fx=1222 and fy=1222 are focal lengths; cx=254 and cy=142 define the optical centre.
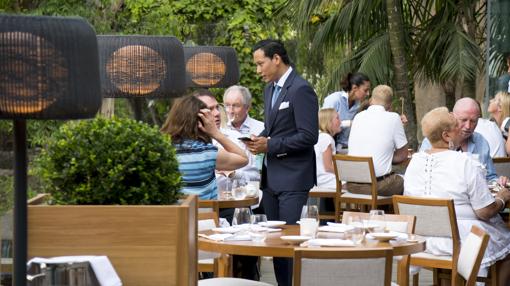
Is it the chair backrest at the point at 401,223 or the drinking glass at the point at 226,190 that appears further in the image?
the drinking glass at the point at 226,190

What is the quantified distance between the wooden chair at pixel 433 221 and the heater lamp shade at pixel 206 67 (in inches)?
176

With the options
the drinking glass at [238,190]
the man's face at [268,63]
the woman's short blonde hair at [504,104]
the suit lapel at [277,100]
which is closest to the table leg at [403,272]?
the suit lapel at [277,100]

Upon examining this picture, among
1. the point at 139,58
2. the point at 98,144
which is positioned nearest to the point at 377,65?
the point at 139,58

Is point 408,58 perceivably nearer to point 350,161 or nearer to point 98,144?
point 350,161

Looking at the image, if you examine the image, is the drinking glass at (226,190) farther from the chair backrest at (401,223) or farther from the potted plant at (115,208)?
the potted plant at (115,208)

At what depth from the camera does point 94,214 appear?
169 inches

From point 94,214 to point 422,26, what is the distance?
14.3 meters

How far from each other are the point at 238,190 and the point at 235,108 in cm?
139

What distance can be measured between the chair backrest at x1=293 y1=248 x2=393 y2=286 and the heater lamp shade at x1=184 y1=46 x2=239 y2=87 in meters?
6.24

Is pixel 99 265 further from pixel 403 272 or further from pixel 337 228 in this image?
pixel 403 272

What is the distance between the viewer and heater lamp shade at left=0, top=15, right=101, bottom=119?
3.75 metres

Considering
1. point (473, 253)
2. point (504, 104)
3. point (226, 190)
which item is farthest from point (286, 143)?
point (504, 104)

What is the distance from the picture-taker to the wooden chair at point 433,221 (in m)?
7.54

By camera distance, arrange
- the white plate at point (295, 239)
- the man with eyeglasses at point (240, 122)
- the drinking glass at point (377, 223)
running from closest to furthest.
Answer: the white plate at point (295, 239)
the drinking glass at point (377, 223)
the man with eyeglasses at point (240, 122)
